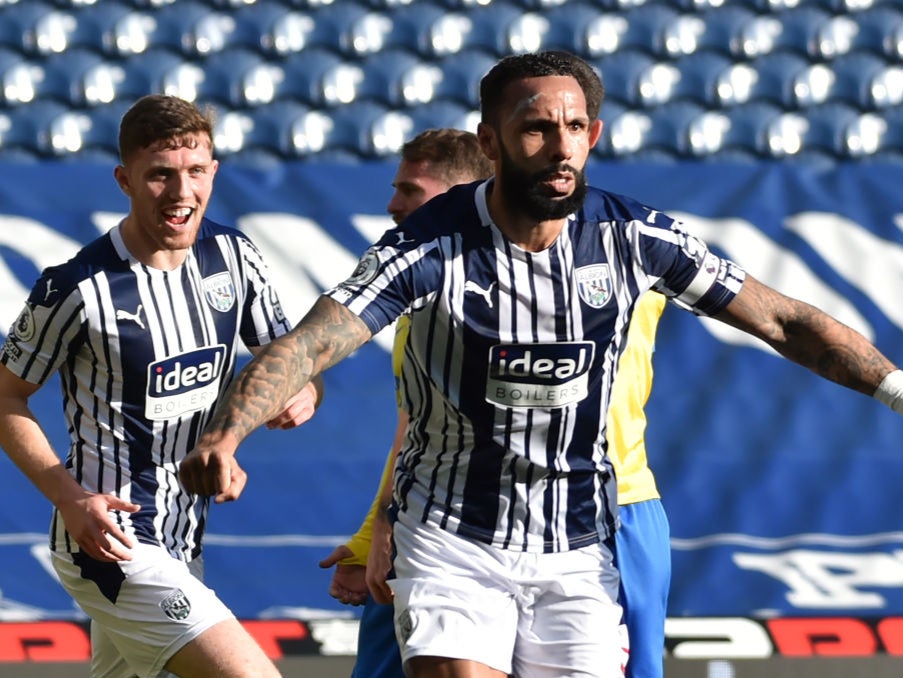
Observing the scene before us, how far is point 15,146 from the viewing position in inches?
267

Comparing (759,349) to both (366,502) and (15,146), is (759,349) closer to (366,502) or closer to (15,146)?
(366,502)

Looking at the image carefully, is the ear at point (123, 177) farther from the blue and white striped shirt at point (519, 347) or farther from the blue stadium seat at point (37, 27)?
the blue stadium seat at point (37, 27)

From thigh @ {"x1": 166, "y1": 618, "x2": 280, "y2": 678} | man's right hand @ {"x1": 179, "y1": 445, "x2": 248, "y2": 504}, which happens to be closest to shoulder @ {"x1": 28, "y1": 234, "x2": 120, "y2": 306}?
thigh @ {"x1": 166, "y1": 618, "x2": 280, "y2": 678}

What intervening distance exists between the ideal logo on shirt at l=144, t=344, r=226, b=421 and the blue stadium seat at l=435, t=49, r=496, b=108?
3879 mm

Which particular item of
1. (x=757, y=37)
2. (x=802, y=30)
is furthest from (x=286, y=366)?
(x=802, y=30)

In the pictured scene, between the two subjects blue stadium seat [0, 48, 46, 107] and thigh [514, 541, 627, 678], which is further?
blue stadium seat [0, 48, 46, 107]

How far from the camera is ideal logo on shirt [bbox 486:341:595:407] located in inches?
110

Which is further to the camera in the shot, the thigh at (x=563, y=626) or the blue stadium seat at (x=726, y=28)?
the blue stadium seat at (x=726, y=28)

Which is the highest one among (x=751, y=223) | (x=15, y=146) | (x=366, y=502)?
(x=15, y=146)

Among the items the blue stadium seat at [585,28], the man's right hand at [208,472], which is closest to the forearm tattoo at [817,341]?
the man's right hand at [208,472]

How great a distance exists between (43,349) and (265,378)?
973 mm

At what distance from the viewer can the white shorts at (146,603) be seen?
3152 mm

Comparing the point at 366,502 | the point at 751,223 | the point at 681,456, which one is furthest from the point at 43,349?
the point at 751,223

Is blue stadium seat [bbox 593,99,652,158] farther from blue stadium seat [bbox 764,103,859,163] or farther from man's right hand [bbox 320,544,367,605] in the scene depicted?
man's right hand [bbox 320,544,367,605]
